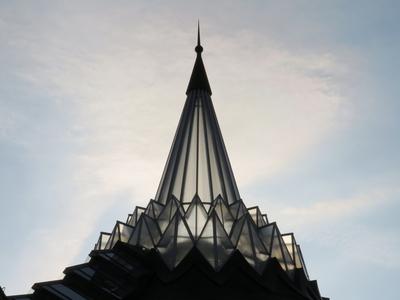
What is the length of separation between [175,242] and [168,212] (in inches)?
104

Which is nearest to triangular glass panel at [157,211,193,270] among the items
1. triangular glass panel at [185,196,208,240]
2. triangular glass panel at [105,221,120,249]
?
triangular glass panel at [185,196,208,240]

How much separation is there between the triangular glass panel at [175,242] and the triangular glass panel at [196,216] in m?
0.40

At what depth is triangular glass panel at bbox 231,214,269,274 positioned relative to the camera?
24.2 metres

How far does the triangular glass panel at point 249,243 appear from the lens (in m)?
24.2

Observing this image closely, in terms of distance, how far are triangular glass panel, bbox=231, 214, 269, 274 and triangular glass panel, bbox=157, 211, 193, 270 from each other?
200 cm

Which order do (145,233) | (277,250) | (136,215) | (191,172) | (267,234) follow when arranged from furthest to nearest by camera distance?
(191,172) → (136,215) → (267,234) → (145,233) → (277,250)

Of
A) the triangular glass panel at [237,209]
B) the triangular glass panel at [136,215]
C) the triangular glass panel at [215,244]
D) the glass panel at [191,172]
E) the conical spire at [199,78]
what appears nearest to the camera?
the triangular glass panel at [215,244]

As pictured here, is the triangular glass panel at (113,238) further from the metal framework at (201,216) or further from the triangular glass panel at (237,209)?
the triangular glass panel at (237,209)

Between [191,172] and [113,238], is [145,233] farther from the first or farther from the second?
[191,172]

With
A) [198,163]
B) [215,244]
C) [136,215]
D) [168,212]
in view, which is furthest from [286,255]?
[136,215]

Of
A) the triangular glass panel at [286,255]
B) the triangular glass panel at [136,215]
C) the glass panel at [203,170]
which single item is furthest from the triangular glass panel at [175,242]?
the triangular glass panel at [286,255]

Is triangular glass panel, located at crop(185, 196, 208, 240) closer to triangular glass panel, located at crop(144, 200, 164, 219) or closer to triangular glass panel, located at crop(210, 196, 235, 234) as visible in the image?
triangular glass panel, located at crop(210, 196, 235, 234)

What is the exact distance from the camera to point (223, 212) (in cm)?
2678

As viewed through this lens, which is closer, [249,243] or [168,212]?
[249,243]
